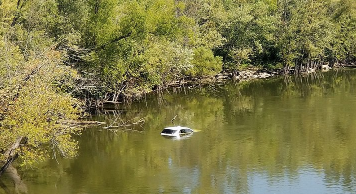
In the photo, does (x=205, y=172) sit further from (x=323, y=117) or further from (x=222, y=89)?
(x=222, y=89)

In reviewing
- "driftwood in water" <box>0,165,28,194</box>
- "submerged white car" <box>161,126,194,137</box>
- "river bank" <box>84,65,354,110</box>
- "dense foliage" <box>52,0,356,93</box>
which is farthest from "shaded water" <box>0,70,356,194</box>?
"dense foliage" <box>52,0,356,93</box>

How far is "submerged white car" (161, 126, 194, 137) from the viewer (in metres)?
38.8

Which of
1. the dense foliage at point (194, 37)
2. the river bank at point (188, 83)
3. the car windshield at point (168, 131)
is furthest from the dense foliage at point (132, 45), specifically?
the car windshield at point (168, 131)

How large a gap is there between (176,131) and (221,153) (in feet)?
19.7

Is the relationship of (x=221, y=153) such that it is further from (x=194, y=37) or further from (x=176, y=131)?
(x=194, y=37)

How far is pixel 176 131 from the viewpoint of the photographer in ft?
127

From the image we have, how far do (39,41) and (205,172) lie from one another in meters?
23.9

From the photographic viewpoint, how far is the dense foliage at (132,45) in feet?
87.5

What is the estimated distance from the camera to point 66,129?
89.9 feet

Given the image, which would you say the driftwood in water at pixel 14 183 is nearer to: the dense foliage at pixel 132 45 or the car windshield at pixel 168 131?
the dense foliage at pixel 132 45

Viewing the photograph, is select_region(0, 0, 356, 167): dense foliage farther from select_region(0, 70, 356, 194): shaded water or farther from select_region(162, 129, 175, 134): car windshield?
select_region(162, 129, 175, 134): car windshield

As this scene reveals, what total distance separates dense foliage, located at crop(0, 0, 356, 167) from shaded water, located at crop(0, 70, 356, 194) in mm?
2429

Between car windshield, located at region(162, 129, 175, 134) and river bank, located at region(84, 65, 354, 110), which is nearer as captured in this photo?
car windshield, located at region(162, 129, 175, 134)

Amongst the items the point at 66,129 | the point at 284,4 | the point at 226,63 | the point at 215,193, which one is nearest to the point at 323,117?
the point at 215,193
